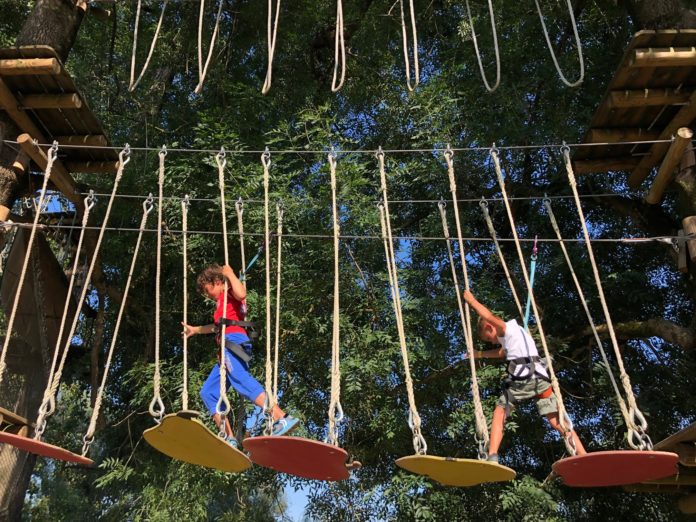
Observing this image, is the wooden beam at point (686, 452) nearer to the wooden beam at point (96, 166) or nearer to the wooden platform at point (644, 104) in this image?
the wooden platform at point (644, 104)

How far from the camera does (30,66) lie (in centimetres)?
426

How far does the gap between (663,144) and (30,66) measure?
378 centimetres

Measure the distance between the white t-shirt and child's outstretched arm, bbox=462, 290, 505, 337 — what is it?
0.14 ft

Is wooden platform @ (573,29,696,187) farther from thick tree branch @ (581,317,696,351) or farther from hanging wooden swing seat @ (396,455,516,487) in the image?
hanging wooden swing seat @ (396,455,516,487)

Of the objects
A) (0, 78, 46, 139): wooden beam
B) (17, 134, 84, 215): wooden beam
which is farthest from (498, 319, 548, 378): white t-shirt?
(0, 78, 46, 139): wooden beam

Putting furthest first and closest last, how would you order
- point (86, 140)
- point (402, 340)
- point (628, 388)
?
point (86, 140)
point (402, 340)
point (628, 388)

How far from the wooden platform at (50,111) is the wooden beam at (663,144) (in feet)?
11.4

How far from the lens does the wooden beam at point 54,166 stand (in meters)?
4.53

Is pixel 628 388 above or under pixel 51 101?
under

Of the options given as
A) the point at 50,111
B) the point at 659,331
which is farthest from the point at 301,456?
the point at 659,331

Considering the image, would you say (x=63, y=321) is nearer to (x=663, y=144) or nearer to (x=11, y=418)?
(x=11, y=418)

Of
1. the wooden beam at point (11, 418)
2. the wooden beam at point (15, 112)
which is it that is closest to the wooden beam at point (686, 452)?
the wooden beam at point (11, 418)

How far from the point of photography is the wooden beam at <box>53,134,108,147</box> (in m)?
4.82

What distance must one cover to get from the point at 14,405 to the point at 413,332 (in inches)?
117
